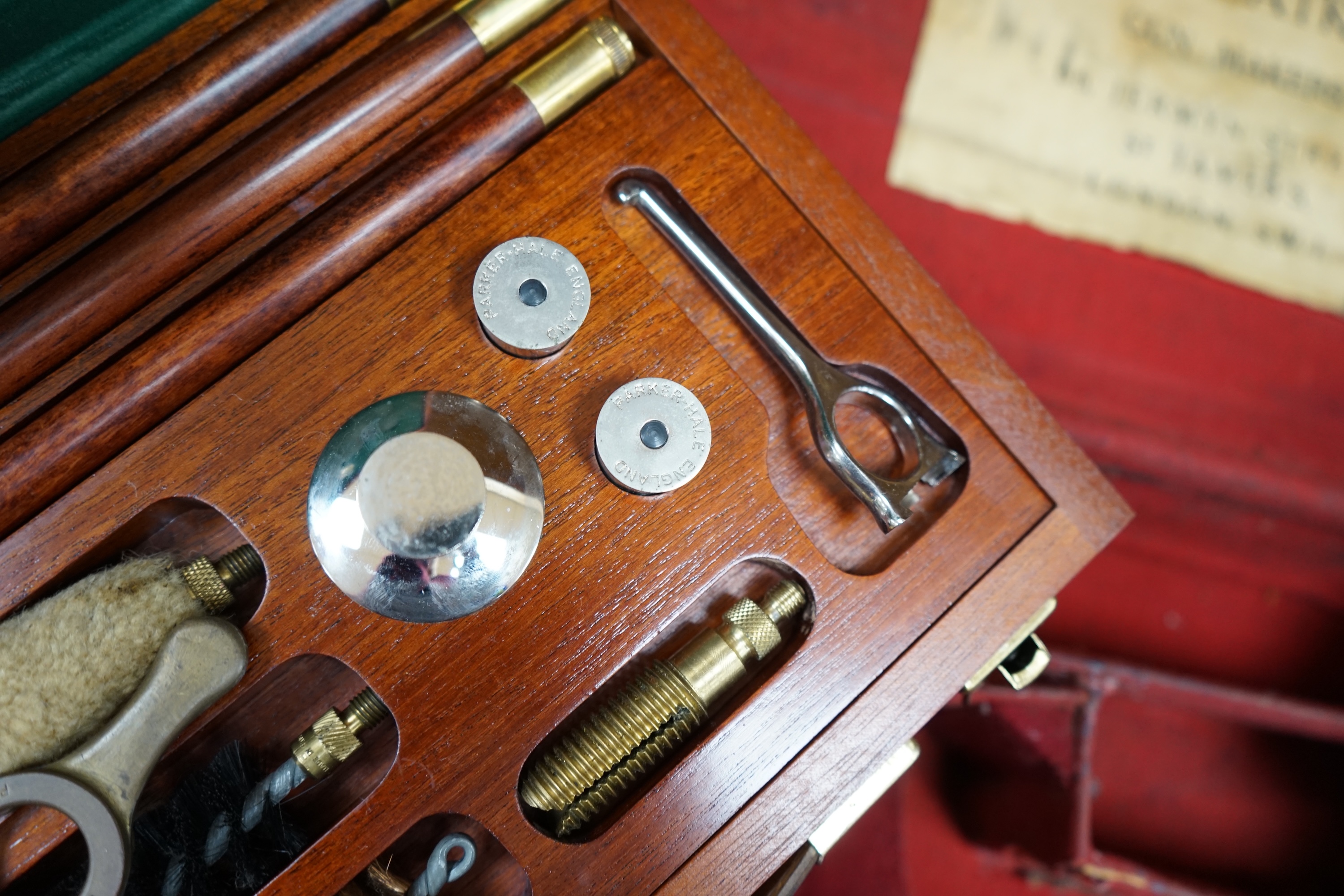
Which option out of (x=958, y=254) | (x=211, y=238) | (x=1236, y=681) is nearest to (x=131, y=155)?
(x=211, y=238)

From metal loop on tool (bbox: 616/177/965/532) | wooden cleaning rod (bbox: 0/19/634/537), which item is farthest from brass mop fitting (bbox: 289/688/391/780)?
metal loop on tool (bbox: 616/177/965/532)

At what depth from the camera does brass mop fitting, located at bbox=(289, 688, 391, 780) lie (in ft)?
1.64

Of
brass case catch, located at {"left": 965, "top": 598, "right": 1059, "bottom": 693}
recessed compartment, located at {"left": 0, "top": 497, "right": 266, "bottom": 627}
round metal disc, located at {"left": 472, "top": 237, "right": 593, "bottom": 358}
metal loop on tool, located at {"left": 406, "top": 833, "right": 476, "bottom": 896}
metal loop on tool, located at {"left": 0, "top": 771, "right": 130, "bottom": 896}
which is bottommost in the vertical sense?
brass case catch, located at {"left": 965, "top": 598, "right": 1059, "bottom": 693}

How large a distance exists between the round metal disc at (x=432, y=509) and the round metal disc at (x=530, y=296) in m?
0.05

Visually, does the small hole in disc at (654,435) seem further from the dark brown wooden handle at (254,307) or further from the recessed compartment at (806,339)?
the dark brown wooden handle at (254,307)

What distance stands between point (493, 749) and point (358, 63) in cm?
41

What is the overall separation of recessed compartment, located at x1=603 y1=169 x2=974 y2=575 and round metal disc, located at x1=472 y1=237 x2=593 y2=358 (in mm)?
54

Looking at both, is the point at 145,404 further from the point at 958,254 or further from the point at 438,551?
the point at 958,254

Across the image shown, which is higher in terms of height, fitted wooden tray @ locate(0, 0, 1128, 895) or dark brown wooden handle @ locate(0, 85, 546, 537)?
dark brown wooden handle @ locate(0, 85, 546, 537)

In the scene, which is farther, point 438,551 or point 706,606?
point 706,606

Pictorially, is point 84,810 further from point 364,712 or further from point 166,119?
point 166,119

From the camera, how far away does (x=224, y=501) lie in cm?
50

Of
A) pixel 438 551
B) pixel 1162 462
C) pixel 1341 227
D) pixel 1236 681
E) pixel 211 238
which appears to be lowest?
pixel 1236 681

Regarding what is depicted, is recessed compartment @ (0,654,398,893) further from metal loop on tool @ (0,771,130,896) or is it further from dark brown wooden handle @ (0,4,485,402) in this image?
dark brown wooden handle @ (0,4,485,402)
